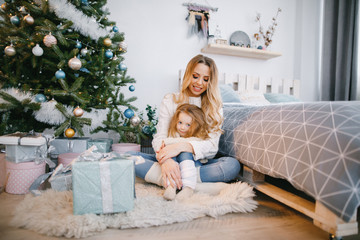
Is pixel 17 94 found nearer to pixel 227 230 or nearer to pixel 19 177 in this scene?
pixel 19 177

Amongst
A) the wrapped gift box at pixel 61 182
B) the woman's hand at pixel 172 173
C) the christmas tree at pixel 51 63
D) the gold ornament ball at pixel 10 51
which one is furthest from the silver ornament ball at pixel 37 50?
the woman's hand at pixel 172 173

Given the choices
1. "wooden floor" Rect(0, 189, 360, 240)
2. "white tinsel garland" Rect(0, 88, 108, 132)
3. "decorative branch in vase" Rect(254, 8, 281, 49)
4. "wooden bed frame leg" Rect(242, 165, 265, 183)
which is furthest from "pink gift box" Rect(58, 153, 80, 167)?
"decorative branch in vase" Rect(254, 8, 281, 49)

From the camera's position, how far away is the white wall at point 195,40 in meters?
2.54

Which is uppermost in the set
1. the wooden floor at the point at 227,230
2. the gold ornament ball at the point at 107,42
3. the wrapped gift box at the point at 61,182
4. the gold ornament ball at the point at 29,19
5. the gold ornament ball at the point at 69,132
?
the gold ornament ball at the point at 29,19

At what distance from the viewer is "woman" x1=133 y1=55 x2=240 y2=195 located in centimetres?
109

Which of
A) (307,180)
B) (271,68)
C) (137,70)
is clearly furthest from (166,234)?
(271,68)

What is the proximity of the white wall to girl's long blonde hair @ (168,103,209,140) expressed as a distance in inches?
55.2

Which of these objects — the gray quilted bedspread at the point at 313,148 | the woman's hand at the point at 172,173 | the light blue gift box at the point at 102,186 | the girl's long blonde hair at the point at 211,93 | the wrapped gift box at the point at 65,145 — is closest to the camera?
the gray quilted bedspread at the point at 313,148

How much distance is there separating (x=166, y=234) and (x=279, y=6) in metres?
3.32

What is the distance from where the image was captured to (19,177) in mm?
1109

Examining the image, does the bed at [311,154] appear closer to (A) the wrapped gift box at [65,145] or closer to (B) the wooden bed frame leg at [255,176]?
(B) the wooden bed frame leg at [255,176]

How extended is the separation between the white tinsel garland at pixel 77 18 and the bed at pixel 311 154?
1166 mm

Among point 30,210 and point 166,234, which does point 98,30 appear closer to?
point 30,210

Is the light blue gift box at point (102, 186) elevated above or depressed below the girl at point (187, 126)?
below
